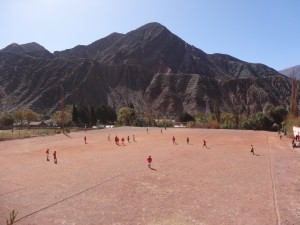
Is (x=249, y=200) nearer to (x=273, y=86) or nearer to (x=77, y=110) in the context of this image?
(x=77, y=110)

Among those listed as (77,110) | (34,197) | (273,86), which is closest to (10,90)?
(77,110)

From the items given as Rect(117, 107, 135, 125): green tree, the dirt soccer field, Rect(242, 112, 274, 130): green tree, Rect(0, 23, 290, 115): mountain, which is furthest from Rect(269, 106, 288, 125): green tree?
Rect(0, 23, 290, 115): mountain

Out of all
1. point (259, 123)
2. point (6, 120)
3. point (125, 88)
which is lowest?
point (259, 123)

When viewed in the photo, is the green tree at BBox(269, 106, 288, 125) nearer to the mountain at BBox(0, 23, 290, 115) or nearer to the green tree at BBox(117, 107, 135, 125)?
the green tree at BBox(117, 107, 135, 125)

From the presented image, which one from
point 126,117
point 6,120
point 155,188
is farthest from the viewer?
point 6,120

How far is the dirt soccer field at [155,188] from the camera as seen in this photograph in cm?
1375

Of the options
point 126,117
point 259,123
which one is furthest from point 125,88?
point 259,123

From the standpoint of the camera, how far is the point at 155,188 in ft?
Result: 59.3

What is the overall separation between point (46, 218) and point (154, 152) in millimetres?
18451

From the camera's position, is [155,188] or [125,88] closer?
[155,188]

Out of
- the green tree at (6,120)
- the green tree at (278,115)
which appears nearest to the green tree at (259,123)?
the green tree at (278,115)

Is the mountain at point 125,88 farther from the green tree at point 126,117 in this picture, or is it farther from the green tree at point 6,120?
the green tree at point 126,117

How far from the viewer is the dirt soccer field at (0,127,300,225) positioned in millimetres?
13750

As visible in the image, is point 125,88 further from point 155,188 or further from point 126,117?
point 155,188
